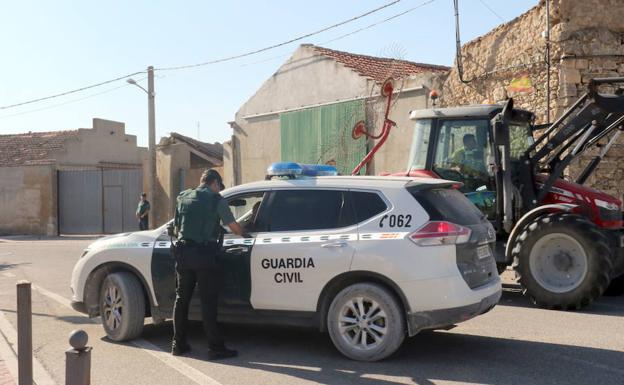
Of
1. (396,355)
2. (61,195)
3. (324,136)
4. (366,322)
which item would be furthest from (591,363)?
(61,195)

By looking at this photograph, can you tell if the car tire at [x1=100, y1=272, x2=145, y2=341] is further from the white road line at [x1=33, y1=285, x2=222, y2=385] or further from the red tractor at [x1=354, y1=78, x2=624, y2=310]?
the red tractor at [x1=354, y1=78, x2=624, y2=310]

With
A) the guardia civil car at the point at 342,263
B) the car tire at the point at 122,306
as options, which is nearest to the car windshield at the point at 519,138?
the guardia civil car at the point at 342,263

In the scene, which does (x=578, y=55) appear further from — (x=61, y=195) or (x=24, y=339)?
(x=61, y=195)

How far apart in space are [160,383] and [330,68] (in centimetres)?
1536

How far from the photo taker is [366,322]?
5.85 m

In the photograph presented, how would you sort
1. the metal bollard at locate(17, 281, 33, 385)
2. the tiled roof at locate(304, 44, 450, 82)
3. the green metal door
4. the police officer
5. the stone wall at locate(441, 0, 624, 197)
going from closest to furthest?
the metal bollard at locate(17, 281, 33, 385) → the police officer → the stone wall at locate(441, 0, 624, 197) → the green metal door → the tiled roof at locate(304, 44, 450, 82)

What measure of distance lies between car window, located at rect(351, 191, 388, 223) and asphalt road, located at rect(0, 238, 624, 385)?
1302 mm

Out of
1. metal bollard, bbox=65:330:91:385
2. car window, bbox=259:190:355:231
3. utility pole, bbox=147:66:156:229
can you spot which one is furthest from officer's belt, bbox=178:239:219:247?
utility pole, bbox=147:66:156:229

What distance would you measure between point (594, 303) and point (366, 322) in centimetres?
441

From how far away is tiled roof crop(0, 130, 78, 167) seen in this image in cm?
3170

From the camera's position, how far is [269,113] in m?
22.1

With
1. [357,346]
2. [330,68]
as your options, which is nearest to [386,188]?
[357,346]

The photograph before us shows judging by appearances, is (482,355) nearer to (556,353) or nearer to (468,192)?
(556,353)

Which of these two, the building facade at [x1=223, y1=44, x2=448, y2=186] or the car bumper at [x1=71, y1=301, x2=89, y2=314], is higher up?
the building facade at [x1=223, y1=44, x2=448, y2=186]
